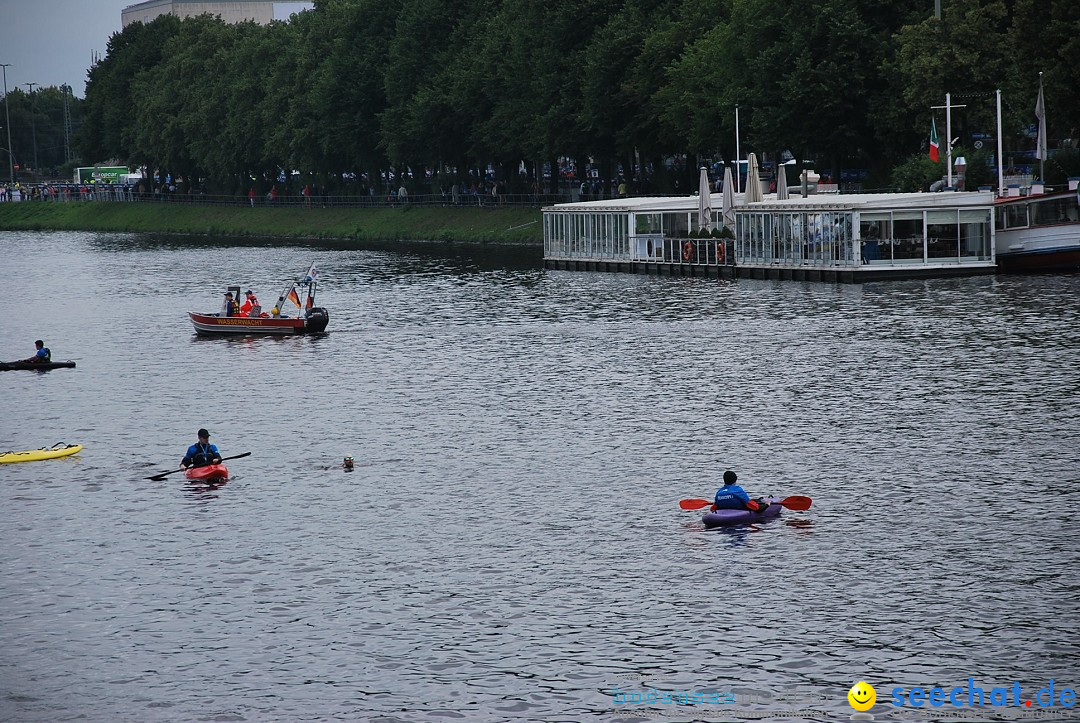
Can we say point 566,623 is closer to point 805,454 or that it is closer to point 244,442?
point 805,454

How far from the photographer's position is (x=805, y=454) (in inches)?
1698

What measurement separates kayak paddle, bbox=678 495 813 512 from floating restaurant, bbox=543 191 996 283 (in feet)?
165

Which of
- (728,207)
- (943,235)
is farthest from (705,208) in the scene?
(943,235)

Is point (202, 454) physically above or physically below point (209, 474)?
above

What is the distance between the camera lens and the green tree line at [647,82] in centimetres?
9862

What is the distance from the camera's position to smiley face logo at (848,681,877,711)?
25125 millimetres

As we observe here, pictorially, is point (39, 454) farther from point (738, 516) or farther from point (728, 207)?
point (728, 207)

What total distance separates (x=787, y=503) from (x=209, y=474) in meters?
16.3

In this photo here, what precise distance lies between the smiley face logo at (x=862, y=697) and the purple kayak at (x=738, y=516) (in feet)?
33.9

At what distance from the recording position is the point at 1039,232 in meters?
84.7

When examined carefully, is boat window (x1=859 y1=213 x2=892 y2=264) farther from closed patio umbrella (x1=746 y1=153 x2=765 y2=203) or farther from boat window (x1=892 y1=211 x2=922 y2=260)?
closed patio umbrella (x1=746 y1=153 x2=765 y2=203)

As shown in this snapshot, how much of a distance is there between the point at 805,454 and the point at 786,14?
234 ft

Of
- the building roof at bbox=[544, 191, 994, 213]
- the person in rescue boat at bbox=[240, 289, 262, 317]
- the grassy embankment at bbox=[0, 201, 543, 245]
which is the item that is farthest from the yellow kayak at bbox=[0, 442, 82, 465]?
the grassy embankment at bbox=[0, 201, 543, 245]

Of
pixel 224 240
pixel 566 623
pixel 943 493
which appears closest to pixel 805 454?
pixel 943 493
